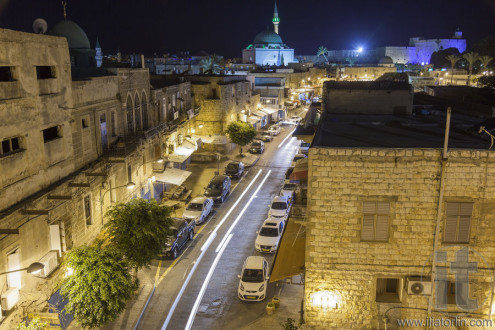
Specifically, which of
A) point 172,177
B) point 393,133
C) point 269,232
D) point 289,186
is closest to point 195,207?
point 172,177

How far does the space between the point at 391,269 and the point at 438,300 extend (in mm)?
1834

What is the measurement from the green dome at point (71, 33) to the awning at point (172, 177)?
9.81 metres

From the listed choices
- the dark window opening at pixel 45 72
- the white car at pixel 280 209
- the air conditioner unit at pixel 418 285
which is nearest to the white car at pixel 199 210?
the white car at pixel 280 209

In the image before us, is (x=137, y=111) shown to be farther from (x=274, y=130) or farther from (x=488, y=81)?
(x=488, y=81)

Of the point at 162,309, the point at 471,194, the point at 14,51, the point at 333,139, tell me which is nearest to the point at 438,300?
the point at 471,194

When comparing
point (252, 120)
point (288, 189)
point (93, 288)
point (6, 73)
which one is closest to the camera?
point (93, 288)

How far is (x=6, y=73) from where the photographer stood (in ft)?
50.1

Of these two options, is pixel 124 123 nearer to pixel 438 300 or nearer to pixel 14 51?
pixel 14 51

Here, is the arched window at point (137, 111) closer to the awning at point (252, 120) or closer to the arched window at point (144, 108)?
the arched window at point (144, 108)

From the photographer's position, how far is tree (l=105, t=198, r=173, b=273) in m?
17.9

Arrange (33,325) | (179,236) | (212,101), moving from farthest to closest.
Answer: (212,101) < (179,236) < (33,325)

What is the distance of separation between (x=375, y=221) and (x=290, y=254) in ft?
11.1

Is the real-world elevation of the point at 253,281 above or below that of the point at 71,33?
below

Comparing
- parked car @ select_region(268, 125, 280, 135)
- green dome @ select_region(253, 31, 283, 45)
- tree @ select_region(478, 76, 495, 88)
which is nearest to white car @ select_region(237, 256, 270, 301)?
parked car @ select_region(268, 125, 280, 135)
